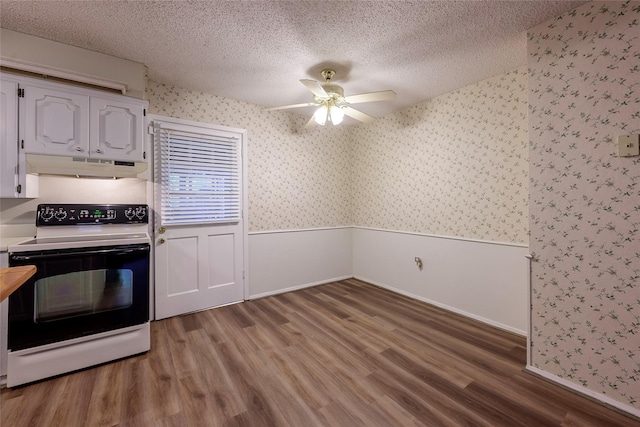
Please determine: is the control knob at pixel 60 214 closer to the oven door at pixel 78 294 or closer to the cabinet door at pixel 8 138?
the cabinet door at pixel 8 138

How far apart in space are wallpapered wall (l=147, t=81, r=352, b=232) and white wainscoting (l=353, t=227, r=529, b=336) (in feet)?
2.91

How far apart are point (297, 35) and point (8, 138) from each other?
225 centimetres

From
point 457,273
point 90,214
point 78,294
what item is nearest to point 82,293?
point 78,294

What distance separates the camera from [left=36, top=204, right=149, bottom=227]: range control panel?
2.22 metres

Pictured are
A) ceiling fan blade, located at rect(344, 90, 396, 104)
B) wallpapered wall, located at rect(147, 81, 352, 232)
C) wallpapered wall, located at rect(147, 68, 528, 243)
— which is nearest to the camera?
ceiling fan blade, located at rect(344, 90, 396, 104)

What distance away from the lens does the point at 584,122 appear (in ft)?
5.98

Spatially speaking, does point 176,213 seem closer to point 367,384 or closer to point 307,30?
point 307,30

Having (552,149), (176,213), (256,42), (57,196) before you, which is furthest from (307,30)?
(57,196)

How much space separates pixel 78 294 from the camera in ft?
6.88

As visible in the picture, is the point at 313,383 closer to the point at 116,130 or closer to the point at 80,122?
the point at 116,130

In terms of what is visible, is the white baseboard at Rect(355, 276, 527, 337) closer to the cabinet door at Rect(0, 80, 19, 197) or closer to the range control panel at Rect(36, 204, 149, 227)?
the range control panel at Rect(36, 204, 149, 227)

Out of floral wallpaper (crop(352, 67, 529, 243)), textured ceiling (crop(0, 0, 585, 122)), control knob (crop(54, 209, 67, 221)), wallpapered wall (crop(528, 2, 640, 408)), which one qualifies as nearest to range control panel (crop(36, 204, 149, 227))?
control knob (crop(54, 209, 67, 221))

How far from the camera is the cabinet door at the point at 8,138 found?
2.03 m

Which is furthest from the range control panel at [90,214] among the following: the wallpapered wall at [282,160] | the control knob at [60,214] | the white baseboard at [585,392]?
the white baseboard at [585,392]
